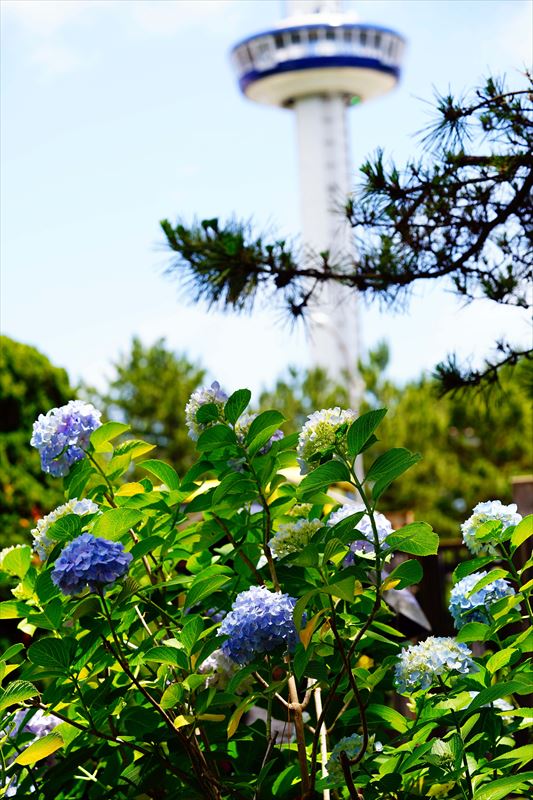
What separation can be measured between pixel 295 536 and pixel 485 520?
1.26 feet

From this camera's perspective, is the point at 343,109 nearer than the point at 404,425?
No

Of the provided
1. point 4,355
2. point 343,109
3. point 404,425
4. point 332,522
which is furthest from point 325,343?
point 332,522

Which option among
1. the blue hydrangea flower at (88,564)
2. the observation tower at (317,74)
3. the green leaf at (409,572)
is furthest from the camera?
the observation tower at (317,74)

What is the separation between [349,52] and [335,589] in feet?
152

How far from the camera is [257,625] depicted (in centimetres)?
162

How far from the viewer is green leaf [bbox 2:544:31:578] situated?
1962 mm

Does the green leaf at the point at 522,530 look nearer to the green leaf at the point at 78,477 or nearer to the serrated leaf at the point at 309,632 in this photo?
the serrated leaf at the point at 309,632

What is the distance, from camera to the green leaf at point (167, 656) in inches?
67.8

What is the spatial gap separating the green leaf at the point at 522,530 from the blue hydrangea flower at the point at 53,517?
706 mm

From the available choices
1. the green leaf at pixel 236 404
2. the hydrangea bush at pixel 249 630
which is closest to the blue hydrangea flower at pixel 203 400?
the hydrangea bush at pixel 249 630

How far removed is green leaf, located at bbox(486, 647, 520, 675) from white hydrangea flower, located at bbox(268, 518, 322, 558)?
0.36 meters

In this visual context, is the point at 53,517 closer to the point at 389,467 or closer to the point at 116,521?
the point at 116,521

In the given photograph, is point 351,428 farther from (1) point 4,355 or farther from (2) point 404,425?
(2) point 404,425

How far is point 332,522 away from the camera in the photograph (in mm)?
2010
